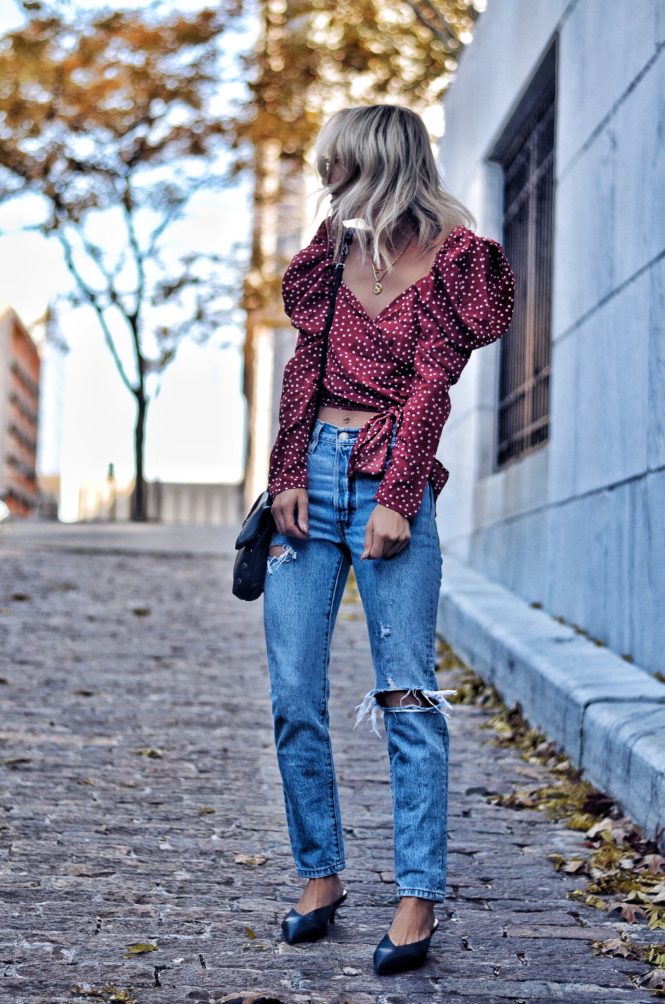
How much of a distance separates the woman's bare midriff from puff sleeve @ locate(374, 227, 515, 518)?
0.14 m

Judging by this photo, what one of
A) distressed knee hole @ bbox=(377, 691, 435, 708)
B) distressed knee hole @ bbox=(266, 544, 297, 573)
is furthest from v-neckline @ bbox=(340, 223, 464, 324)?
distressed knee hole @ bbox=(377, 691, 435, 708)

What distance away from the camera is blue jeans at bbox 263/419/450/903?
3502mm

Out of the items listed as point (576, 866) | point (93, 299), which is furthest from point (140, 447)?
point (576, 866)

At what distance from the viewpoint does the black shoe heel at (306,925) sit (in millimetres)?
3668

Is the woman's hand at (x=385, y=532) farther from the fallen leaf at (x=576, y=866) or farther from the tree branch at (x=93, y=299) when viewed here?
the tree branch at (x=93, y=299)

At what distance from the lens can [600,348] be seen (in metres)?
6.98

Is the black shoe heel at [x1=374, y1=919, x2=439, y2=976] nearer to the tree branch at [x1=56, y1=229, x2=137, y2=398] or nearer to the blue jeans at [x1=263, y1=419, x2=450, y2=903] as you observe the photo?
the blue jeans at [x1=263, y1=419, x2=450, y2=903]

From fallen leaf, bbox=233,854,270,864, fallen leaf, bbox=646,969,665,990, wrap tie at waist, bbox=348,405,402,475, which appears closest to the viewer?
fallen leaf, bbox=646,969,665,990

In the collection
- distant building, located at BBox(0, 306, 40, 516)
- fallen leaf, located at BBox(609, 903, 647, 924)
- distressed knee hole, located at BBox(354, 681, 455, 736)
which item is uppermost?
distant building, located at BBox(0, 306, 40, 516)

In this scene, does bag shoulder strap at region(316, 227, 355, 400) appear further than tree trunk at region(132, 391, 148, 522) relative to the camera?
No

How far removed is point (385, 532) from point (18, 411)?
370ft

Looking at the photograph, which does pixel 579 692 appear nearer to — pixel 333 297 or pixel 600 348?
pixel 600 348

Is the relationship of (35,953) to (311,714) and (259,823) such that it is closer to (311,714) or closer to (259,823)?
(311,714)

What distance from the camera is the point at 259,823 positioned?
4945mm
